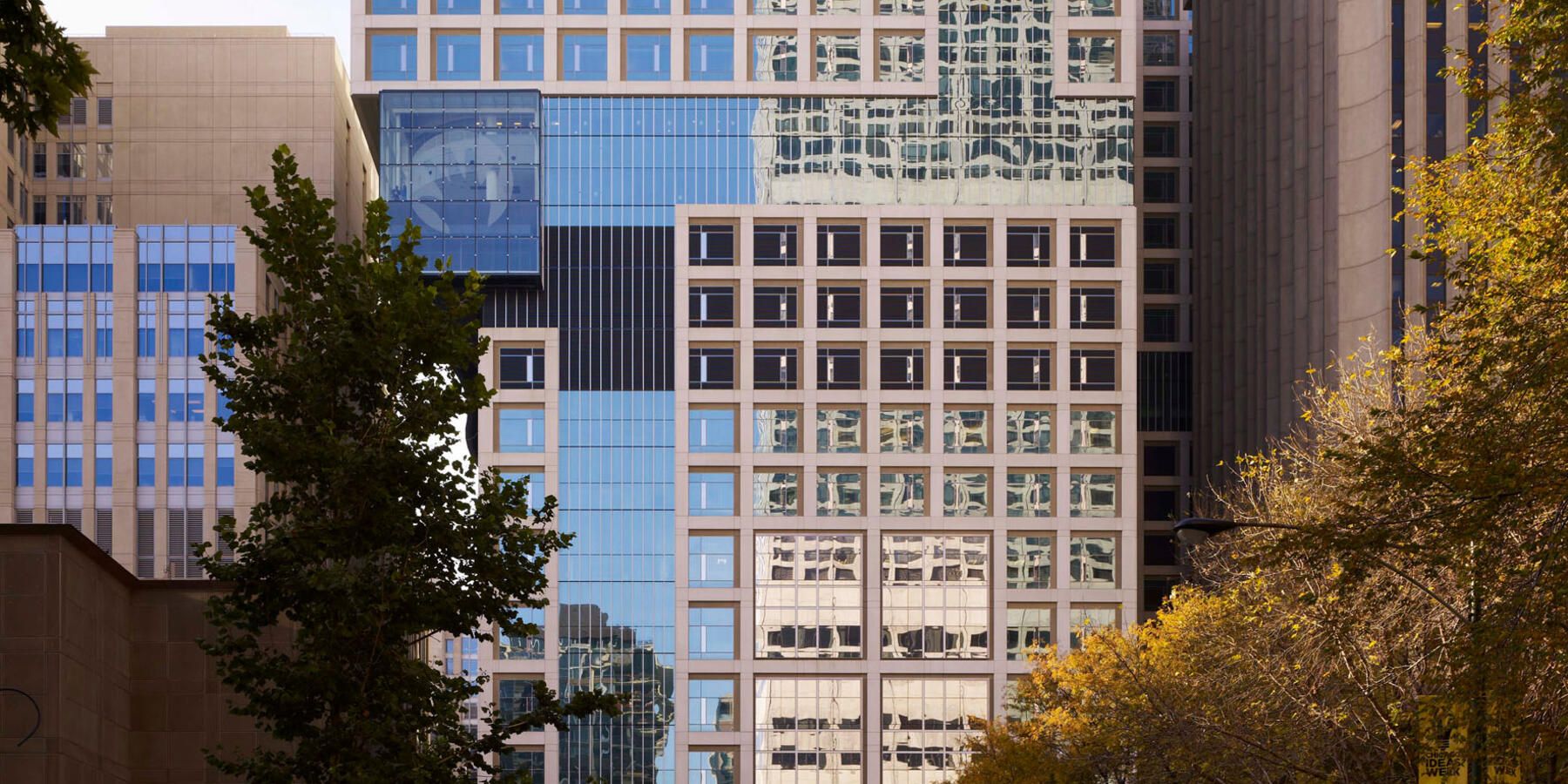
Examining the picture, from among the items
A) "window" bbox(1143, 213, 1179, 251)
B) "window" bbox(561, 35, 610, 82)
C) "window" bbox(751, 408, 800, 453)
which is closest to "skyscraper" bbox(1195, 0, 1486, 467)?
"window" bbox(1143, 213, 1179, 251)

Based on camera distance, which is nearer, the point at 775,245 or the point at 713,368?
the point at 713,368

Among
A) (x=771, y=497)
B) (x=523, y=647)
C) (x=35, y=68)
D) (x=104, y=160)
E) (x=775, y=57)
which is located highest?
(x=775, y=57)

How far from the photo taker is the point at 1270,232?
104 metres

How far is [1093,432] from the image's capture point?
104 meters

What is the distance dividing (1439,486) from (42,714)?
22294 mm

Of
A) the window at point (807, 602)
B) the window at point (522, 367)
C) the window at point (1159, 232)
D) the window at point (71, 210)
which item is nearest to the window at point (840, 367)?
the window at point (807, 602)

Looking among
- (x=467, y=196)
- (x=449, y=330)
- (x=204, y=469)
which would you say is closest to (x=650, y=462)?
(x=467, y=196)

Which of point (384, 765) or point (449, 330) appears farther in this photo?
point (449, 330)

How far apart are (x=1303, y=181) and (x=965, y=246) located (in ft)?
59.5

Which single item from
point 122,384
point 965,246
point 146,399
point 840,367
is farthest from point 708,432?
point 122,384

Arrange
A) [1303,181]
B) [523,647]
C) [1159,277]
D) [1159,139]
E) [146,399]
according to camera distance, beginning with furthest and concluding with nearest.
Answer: [1159,139] → [1159,277] → [146,399] → [1303,181] → [523,647]

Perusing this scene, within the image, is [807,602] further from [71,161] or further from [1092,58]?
[71,161]

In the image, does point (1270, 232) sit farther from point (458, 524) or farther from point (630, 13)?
point (458, 524)

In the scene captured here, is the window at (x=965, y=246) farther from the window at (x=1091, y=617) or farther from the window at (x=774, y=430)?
the window at (x=1091, y=617)
